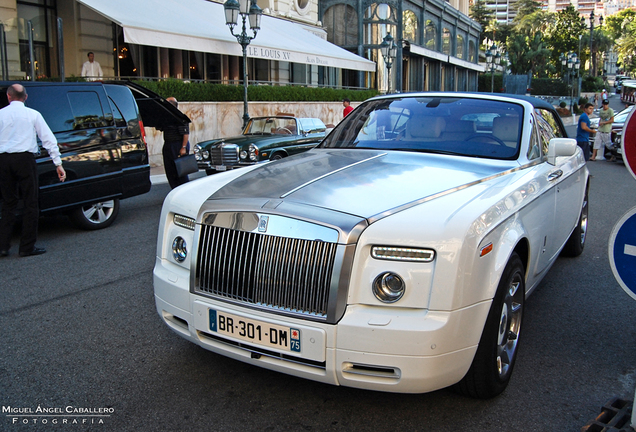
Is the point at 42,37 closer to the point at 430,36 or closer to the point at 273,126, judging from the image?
the point at 273,126

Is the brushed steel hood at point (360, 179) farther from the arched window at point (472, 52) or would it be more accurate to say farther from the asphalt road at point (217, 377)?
the arched window at point (472, 52)

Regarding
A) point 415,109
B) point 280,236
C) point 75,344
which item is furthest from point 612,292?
point 75,344

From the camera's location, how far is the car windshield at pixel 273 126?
1398 cm

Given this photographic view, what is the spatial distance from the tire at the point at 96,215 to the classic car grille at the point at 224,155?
4.77 meters

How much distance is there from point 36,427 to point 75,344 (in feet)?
3.63

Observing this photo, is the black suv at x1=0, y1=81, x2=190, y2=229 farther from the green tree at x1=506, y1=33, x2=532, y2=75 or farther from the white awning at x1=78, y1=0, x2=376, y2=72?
the green tree at x1=506, y1=33, x2=532, y2=75

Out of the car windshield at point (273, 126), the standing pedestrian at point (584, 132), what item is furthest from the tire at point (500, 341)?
the standing pedestrian at point (584, 132)

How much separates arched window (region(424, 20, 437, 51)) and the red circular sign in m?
47.5

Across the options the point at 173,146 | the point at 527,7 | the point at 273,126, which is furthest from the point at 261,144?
the point at 527,7

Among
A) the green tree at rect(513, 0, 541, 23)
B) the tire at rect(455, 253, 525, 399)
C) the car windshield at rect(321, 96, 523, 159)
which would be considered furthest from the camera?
the green tree at rect(513, 0, 541, 23)

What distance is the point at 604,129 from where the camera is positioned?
60.8 feet

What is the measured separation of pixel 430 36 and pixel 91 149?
46.1 metres

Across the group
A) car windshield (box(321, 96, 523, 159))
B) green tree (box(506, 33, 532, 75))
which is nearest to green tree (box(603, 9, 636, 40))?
green tree (box(506, 33, 532, 75))

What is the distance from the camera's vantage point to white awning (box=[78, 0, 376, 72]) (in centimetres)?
1562
